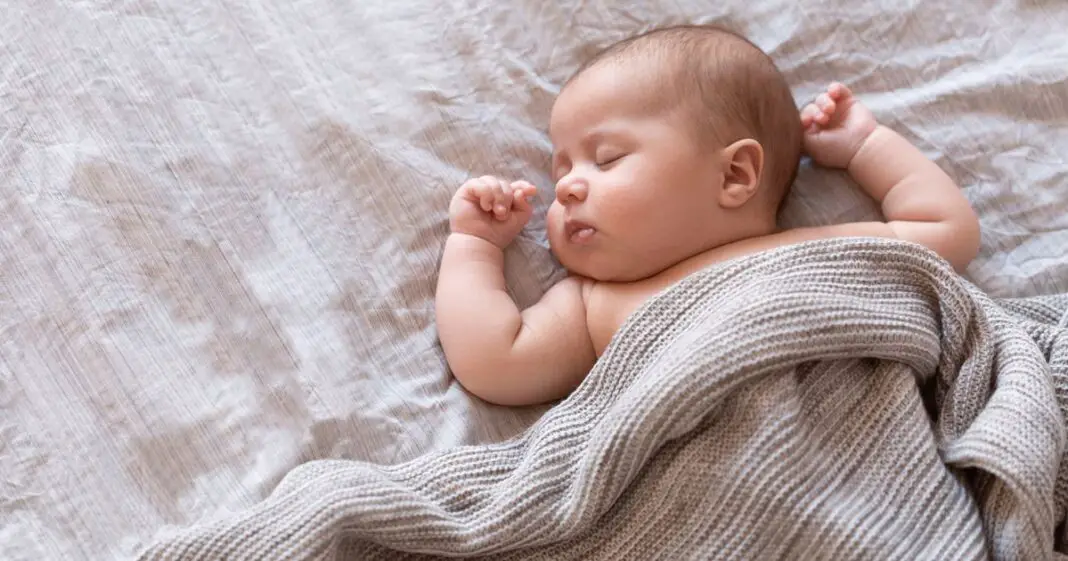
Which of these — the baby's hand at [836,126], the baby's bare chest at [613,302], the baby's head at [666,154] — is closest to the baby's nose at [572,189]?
the baby's head at [666,154]

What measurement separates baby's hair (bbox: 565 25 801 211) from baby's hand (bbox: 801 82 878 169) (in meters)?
0.03

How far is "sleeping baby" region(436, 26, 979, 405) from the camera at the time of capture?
107cm

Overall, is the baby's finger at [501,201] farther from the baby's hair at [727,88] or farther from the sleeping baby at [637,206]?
the baby's hair at [727,88]

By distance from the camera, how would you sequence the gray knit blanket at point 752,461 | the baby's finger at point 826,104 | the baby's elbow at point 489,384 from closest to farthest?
the gray knit blanket at point 752,461 → the baby's elbow at point 489,384 → the baby's finger at point 826,104

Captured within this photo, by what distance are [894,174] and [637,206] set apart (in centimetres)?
32

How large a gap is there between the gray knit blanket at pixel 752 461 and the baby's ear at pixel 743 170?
0.11m

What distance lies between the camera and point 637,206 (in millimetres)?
1066

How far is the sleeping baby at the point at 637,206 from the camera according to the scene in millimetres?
1068

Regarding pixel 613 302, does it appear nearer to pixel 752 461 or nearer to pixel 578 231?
pixel 578 231

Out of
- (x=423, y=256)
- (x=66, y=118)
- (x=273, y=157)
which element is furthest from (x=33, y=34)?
A: (x=423, y=256)

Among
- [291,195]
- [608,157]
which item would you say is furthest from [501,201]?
[291,195]

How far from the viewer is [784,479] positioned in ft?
3.01

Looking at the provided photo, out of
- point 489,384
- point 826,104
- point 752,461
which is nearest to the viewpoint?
point 752,461

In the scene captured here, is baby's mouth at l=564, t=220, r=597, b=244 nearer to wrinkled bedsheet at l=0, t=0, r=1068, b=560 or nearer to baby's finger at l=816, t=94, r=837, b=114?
wrinkled bedsheet at l=0, t=0, r=1068, b=560
